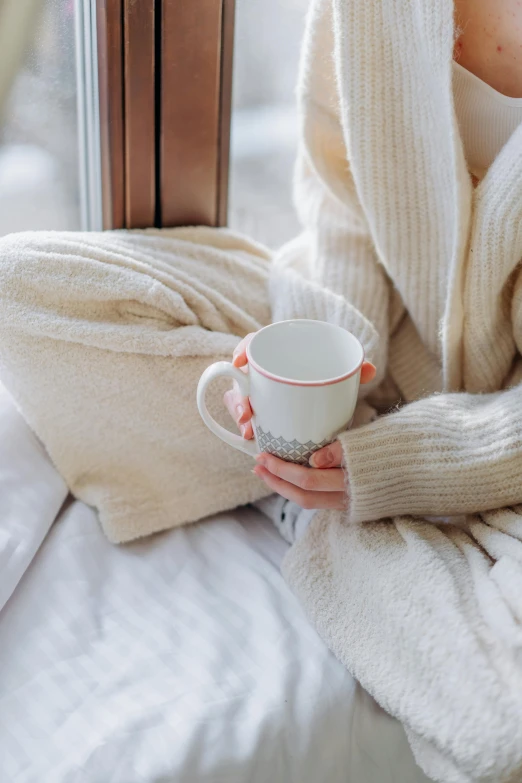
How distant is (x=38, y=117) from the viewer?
2.93 feet

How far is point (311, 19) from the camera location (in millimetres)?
855

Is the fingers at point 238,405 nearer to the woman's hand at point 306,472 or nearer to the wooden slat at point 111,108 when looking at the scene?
the woman's hand at point 306,472

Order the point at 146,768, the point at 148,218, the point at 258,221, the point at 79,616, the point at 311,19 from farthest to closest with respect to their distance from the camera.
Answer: the point at 258,221 < the point at 148,218 < the point at 311,19 < the point at 79,616 < the point at 146,768

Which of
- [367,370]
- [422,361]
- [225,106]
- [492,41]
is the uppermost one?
[492,41]

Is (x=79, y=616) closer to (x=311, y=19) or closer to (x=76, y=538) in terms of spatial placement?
(x=76, y=538)

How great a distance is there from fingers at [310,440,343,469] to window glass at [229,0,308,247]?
0.53 m

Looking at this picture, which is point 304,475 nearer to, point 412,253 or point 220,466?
point 220,466

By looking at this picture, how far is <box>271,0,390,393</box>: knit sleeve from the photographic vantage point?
0.86 m

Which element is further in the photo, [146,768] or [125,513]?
[125,513]

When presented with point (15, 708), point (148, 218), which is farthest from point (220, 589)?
point (148, 218)

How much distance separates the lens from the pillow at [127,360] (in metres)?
0.80

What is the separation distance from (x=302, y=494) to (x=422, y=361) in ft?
0.91

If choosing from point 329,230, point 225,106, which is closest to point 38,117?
point 225,106

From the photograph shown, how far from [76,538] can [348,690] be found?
1.04 feet
